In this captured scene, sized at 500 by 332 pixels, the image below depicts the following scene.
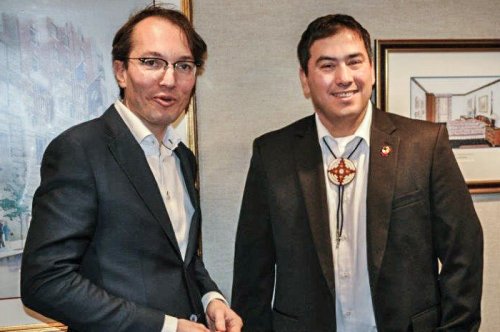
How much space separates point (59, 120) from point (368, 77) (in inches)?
44.6

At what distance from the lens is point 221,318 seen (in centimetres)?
152

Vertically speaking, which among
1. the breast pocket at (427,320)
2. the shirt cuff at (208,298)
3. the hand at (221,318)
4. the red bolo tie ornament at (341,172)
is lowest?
the breast pocket at (427,320)

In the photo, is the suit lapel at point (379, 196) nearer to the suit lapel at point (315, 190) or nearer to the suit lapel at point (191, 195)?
the suit lapel at point (315, 190)

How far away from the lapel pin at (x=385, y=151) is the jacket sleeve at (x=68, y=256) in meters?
0.84

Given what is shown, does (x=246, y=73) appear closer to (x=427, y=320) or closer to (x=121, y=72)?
(x=121, y=72)

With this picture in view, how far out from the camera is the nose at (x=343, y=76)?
1676mm

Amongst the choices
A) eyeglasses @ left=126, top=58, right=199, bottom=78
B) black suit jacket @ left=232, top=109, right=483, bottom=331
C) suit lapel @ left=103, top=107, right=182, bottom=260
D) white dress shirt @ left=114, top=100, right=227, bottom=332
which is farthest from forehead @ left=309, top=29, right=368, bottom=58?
suit lapel @ left=103, top=107, right=182, bottom=260

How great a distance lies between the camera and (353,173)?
1.73 meters

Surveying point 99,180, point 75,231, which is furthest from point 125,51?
point 75,231

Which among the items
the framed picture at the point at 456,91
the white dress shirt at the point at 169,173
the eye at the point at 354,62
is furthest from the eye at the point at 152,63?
the framed picture at the point at 456,91

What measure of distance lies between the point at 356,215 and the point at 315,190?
0.15m

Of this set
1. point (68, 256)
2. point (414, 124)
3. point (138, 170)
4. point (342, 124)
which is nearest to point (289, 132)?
point (342, 124)

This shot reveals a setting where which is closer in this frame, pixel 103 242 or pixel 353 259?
pixel 103 242

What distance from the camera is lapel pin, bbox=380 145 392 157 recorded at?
1686 millimetres
